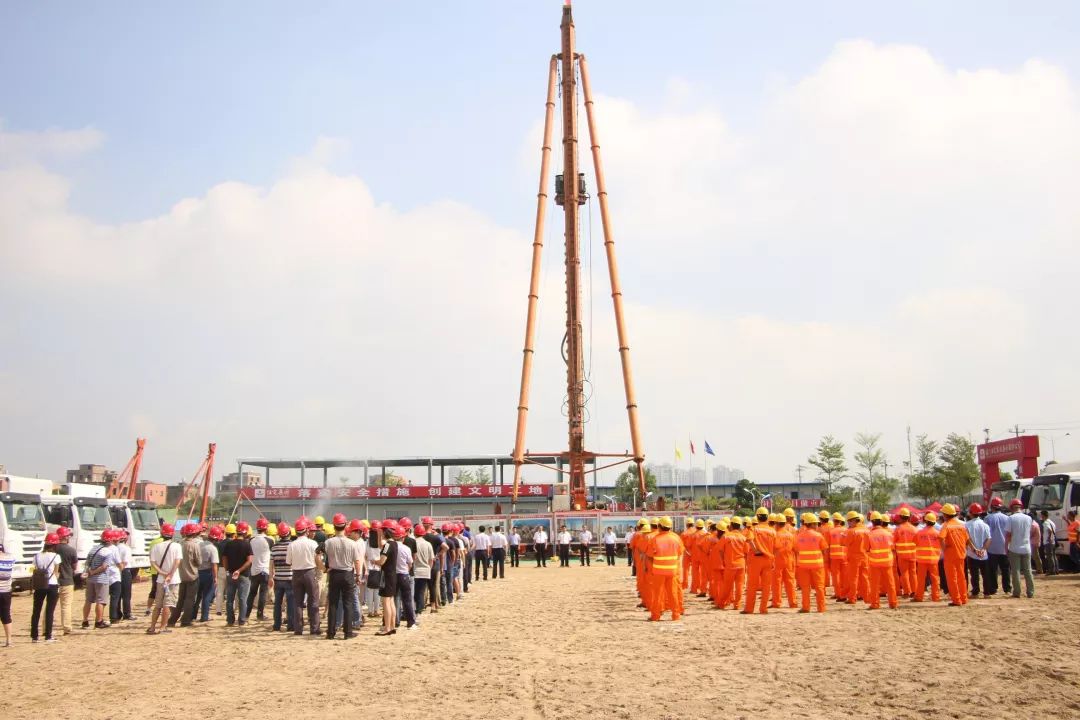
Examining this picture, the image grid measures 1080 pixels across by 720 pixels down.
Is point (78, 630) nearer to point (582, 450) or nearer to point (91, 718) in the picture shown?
point (91, 718)

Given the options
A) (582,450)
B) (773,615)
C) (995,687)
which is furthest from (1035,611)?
(582,450)

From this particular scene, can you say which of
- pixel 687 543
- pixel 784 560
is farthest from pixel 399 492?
pixel 784 560

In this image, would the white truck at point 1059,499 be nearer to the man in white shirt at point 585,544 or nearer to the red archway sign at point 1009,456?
the red archway sign at point 1009,456

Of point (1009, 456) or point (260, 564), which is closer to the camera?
point (260, 564)

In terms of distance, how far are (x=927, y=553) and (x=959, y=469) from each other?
38.9 meters

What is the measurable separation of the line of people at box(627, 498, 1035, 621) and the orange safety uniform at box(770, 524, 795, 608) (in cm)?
2

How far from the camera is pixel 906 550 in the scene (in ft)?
54.1

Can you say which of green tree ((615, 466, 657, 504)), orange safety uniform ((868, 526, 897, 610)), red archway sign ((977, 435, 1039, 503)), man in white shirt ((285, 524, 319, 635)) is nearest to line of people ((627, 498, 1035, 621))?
orange safety uniform ((868, 526, 897, 610))

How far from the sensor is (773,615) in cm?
1542

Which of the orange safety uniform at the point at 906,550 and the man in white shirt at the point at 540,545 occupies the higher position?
the orange safety uniform at the point at 906,550

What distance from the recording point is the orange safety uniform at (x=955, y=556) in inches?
619

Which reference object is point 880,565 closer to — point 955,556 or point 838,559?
point 955,556

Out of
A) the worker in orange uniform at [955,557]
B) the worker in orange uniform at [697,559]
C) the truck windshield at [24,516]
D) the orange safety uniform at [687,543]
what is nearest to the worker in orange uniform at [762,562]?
the worker in orange uniform at [955,557]

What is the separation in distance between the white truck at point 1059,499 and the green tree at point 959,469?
28434 millimetres
